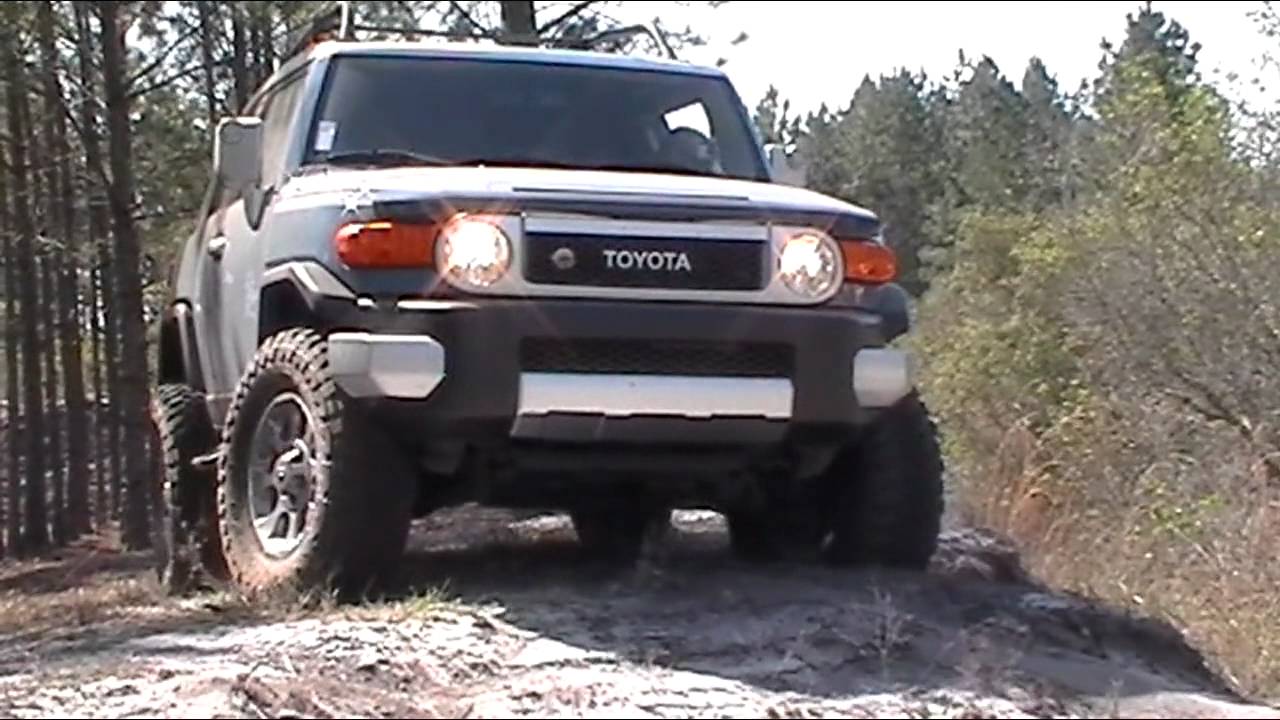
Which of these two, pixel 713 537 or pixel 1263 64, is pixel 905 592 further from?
pixel 1263 64

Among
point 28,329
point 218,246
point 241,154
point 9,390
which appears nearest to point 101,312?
point 28,329

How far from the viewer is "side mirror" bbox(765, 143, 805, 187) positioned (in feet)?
24.2

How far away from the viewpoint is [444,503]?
646 cm

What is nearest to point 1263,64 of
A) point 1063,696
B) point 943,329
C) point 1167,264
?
point 1167,264

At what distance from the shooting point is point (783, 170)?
292 inches

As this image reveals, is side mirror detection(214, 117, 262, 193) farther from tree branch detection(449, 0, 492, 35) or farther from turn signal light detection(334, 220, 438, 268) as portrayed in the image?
tree branch detection(449, 0, 492, 35)

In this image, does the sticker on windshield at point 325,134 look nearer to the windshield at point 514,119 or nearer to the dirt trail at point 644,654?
the windshield at point 514,119

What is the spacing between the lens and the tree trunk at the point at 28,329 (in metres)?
20.8

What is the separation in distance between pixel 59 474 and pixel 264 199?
21.5 metres

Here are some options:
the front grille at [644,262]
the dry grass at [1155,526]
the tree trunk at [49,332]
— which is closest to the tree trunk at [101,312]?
the tree trunk at [49,332]

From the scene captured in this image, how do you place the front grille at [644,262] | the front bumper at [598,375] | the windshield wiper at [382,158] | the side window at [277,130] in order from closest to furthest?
the front bumper at [598,375] < the front grille at [644,262] < the windshield wiper at [382,158] < the side window at [277,130]

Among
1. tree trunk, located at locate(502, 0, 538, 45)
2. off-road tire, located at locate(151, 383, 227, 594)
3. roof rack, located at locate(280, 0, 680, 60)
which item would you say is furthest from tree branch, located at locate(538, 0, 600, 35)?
off-road tire, located at locate(151, 383, 227, 594)

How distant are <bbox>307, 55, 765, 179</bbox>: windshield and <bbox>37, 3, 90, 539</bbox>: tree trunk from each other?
370 inches

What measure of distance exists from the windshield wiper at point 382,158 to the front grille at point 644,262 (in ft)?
3.33
